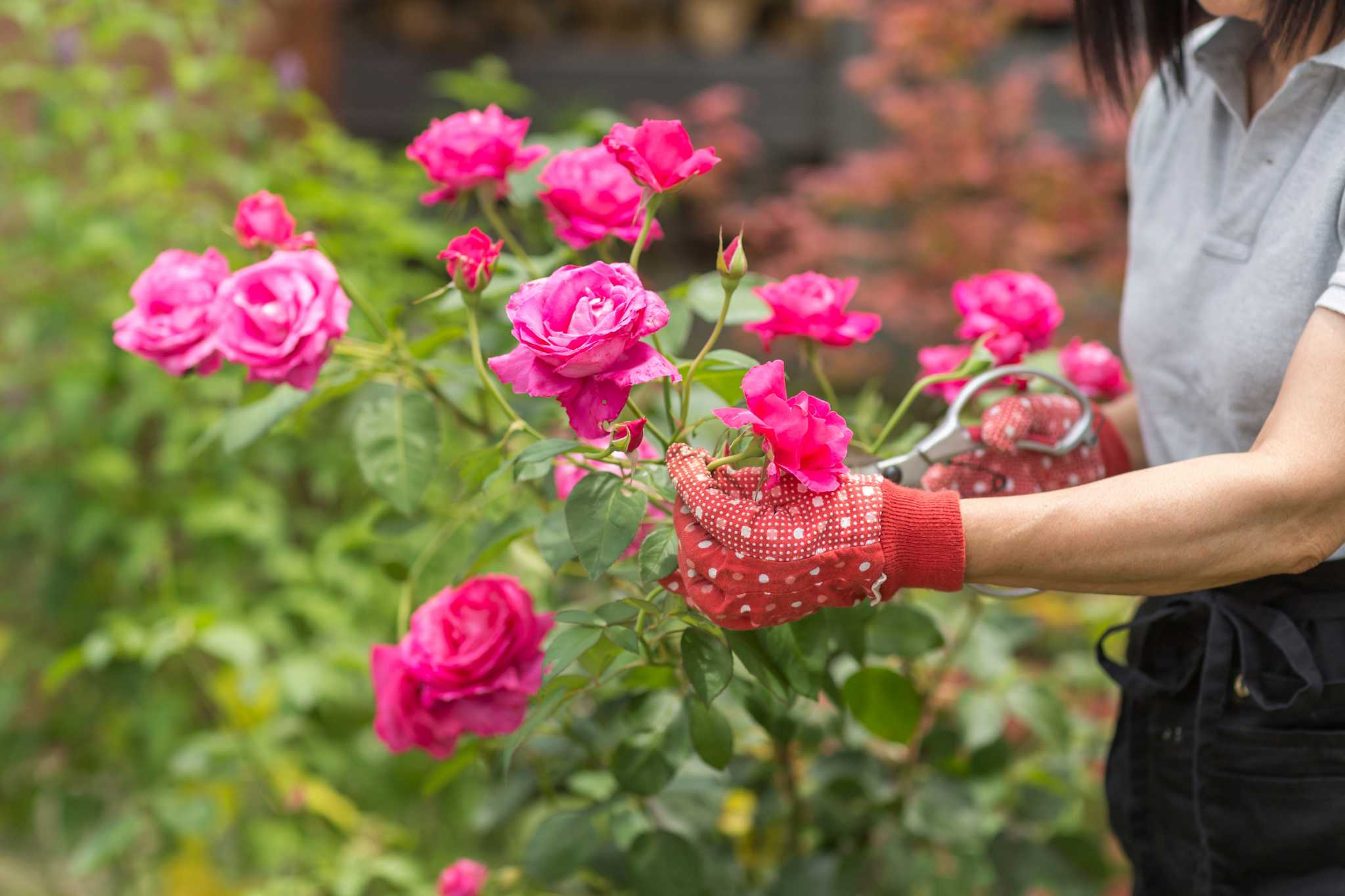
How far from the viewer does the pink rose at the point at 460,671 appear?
2.92ft

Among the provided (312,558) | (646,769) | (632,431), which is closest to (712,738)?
(646,769)

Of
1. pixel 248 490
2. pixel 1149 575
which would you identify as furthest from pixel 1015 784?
pixel 248 490

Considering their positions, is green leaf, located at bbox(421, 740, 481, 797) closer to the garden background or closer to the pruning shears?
the garden background

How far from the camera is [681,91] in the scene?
360cm

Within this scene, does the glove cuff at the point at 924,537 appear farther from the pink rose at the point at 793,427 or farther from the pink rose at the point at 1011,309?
the pink rose at the point at 1011,309

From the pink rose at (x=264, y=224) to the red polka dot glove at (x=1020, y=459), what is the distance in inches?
22.4

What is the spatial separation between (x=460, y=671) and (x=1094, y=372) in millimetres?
653

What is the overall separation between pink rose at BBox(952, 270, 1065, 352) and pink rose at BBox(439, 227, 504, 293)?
43 cm

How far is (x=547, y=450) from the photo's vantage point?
749mm

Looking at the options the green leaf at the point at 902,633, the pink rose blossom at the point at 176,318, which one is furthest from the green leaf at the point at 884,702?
the pink rose blossom at the point at 176,318

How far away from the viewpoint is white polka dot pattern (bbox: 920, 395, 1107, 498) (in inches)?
36.7

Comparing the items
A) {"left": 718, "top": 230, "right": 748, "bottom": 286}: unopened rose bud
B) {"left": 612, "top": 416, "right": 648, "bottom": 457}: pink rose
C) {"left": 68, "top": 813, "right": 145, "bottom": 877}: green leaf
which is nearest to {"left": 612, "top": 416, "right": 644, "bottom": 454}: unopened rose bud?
{"left": 612, "top": 416, "right": 648, "bottom": 457}: pink rose

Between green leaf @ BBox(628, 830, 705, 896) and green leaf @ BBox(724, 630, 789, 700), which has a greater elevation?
green leaf @ BBox(724, 630, 789, 700)

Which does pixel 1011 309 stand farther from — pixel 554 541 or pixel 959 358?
pixel 554 541
